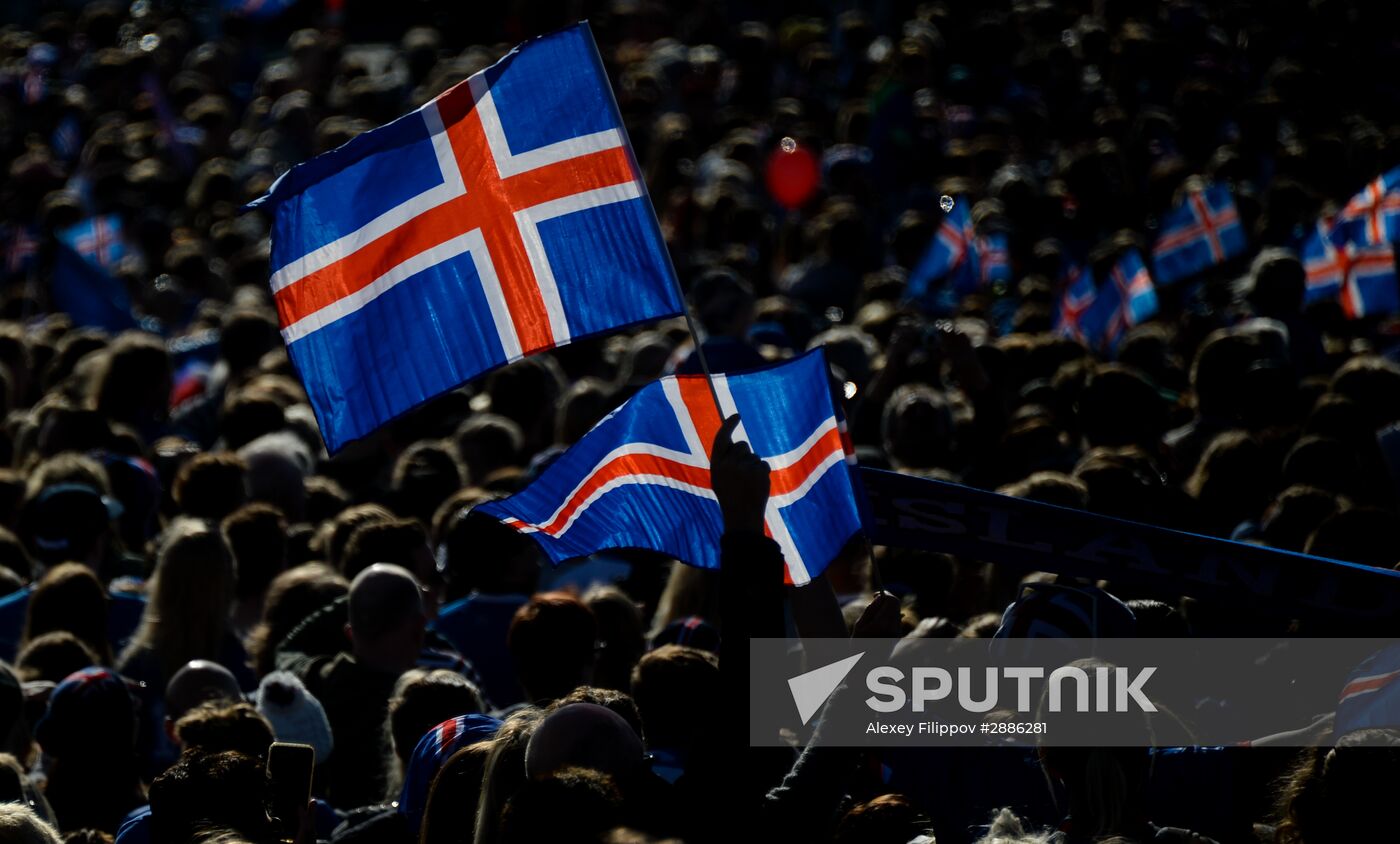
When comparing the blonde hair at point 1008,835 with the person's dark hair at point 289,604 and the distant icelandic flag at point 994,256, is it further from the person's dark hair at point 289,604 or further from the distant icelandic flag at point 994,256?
the distant icelandic flag at point 994,256

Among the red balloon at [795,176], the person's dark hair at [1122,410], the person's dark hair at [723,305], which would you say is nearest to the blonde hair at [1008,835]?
the person's dark hair at [1122,410]

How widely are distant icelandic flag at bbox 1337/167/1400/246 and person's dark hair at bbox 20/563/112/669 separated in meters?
7.08

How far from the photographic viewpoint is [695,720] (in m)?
4.86

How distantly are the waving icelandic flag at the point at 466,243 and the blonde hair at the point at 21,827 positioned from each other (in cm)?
161

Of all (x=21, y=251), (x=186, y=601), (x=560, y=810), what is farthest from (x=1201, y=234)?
(x=21, y=251)

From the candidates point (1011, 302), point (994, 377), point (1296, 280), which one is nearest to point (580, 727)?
point (994, 377)

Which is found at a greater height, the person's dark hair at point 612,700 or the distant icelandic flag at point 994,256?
the person's dark hair at point 612,700

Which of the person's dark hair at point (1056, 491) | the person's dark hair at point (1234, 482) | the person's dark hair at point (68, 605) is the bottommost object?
the person's dark hair at point (1234, 482)

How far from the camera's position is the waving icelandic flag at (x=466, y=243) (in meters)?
5.46

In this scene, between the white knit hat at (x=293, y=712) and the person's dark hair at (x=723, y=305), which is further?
the person's dark hair at (x=723, y=305)

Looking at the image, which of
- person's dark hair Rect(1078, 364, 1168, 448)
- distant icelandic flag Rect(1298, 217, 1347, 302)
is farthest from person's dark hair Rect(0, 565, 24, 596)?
distant icelandic flag Rect(1298, 217, 1347, 302)

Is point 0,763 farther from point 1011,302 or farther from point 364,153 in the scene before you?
point 1011,302

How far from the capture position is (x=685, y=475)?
5.55m

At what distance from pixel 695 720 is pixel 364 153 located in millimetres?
1884
